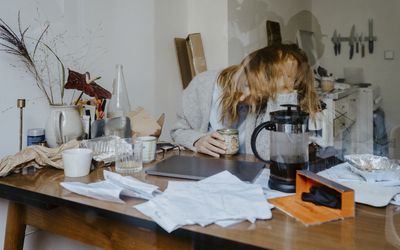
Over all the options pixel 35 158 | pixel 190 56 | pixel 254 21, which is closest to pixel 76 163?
pixel 35 158

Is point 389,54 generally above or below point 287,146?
above

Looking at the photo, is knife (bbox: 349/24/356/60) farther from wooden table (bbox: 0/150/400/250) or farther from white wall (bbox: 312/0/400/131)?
wooden table (bbox: 0/150/400/250)

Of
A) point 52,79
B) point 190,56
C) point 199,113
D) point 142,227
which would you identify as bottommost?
point 142,227

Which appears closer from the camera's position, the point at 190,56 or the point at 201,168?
the point at 201,168

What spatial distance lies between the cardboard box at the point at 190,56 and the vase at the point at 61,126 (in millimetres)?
979

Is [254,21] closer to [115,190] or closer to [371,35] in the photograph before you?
[371,35]

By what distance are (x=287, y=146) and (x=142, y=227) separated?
0.35 meters

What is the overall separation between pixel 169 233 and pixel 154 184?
0.23 m

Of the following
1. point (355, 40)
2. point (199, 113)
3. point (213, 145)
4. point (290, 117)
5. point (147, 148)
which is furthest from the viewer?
point (355, 40)

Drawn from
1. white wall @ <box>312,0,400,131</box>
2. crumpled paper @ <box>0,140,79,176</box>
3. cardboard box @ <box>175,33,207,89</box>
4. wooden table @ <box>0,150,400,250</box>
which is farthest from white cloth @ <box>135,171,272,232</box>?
white wall @ <box>312,0,400,131</box>

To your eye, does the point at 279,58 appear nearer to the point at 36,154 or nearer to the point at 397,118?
the point at 36,154

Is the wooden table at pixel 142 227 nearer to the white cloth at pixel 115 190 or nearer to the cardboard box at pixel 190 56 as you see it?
the white cloth at pixel 115 190

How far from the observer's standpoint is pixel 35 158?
35.5 inches

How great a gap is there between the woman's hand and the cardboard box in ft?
2.97
